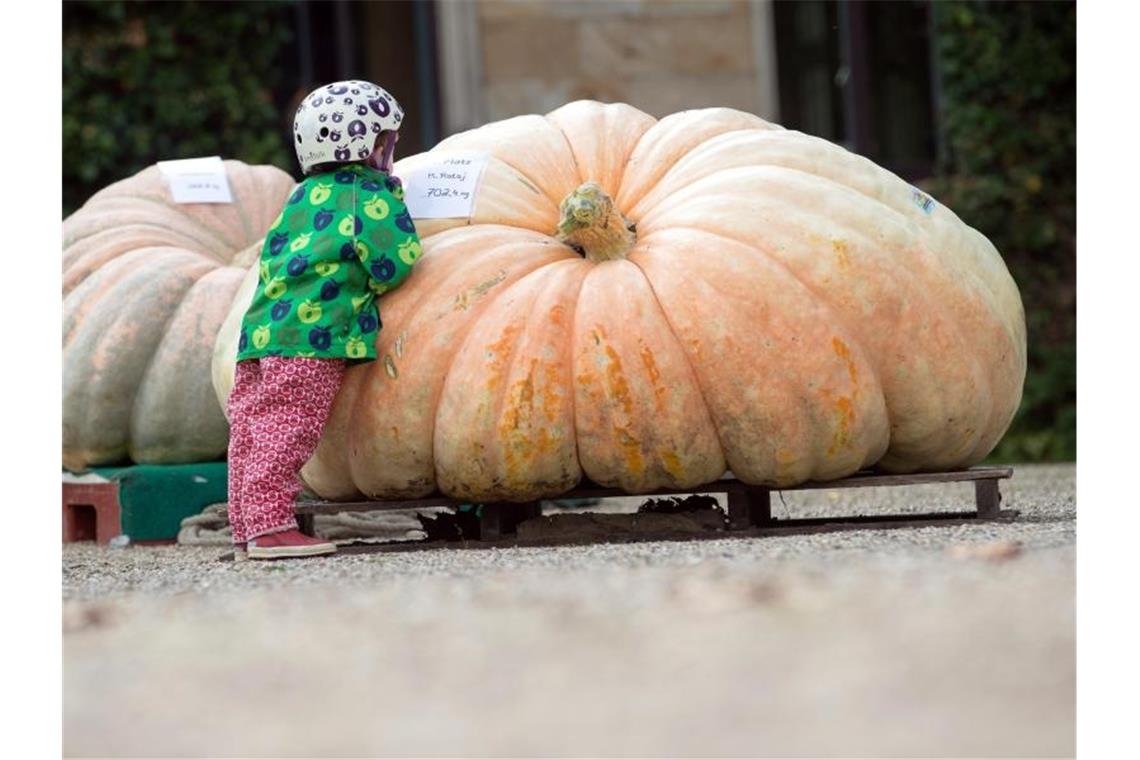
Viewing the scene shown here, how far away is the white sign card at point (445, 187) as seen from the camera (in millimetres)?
4277

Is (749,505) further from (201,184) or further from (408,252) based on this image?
(201,184)

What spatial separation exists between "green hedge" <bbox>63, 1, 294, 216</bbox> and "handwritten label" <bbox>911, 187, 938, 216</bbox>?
497 cm

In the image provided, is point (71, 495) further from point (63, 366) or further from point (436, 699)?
point (436, 699)

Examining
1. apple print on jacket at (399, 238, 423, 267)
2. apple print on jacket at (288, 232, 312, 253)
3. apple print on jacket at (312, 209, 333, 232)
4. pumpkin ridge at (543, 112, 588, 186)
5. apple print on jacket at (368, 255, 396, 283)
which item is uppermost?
pumpkin ridge at (543, 112, 588, 186)

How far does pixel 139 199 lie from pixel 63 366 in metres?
0.77

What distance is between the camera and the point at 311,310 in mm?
4082

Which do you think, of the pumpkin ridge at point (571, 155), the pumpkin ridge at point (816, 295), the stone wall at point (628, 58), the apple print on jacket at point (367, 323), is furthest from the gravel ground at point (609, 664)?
the stone wall at point (628, 58)

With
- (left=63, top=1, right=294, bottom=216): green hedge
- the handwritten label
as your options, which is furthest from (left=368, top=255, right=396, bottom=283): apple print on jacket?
(left=63, top=1, right=294, bottom=216): green hedge

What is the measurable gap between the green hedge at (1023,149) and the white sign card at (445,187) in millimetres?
4975

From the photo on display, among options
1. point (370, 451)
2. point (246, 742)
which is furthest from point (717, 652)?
point (370, 451)

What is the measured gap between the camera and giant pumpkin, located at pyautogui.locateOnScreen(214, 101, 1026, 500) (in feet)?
12.9

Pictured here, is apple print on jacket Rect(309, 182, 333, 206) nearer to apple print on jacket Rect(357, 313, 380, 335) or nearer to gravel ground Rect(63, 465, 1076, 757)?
apple print on jacket Rect(357, 313, 380, 335)

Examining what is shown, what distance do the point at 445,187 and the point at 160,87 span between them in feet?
15.4

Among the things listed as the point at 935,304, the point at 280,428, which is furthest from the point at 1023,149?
the point at 280,428
